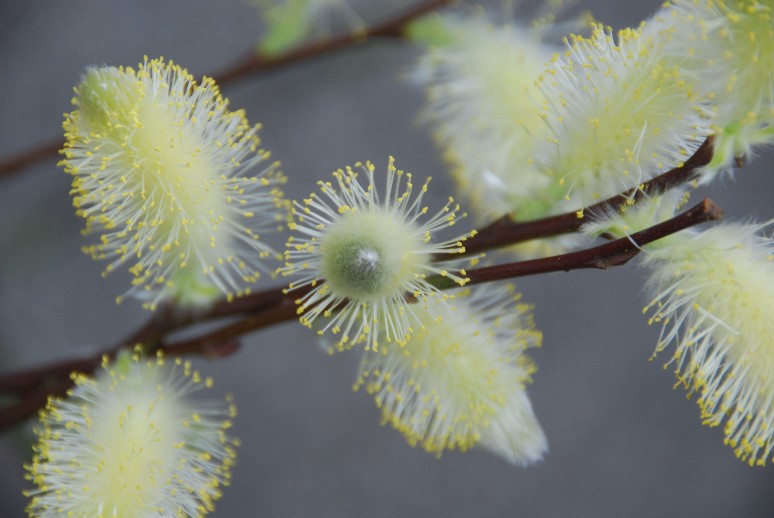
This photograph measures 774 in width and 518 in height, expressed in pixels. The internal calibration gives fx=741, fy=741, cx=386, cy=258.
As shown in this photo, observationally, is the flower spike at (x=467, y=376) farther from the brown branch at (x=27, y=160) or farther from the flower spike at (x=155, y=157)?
the brown branch at (x=27, y=160)

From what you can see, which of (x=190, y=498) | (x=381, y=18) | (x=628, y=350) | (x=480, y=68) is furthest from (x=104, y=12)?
(x=628, y=350)

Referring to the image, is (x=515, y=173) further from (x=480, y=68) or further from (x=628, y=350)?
(x=628, y=350)

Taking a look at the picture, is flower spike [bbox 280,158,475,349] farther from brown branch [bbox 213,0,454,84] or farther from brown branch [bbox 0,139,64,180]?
brown branch [bbox 0,139,64,180]

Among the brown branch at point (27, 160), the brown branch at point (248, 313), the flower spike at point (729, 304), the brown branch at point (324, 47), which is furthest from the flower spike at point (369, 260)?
the brown branch at point (27, 160)

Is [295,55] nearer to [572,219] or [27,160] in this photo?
[27,160]

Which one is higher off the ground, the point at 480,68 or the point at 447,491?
the point at 480,68
